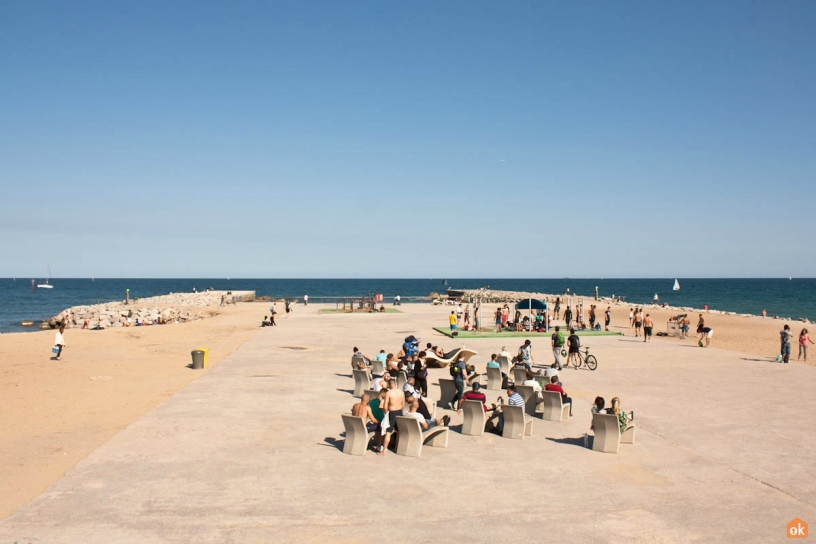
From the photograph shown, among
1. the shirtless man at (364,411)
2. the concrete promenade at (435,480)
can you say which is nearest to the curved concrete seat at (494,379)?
the concrete promenade at (435,480)

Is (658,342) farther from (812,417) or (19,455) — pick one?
(19,455)

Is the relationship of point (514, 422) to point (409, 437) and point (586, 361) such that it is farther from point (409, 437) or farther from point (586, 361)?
point (586, 361)

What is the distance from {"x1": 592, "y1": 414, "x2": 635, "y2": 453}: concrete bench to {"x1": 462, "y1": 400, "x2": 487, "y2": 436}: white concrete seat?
7.58ft

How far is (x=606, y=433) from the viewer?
11.9m

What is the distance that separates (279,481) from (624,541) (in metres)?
5.35

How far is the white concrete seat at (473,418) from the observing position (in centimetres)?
1307

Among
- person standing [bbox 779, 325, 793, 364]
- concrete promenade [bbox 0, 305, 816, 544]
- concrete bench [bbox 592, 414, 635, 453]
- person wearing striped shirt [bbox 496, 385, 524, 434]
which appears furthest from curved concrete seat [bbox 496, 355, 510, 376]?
person standing [bbox 779, 325, 793, 364]

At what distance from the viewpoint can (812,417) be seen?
1473 cm

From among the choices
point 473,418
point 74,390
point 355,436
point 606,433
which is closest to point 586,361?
point 473,418

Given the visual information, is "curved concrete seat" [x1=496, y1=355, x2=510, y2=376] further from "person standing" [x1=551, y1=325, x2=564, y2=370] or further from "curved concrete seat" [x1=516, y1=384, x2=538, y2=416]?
"curved concrete seat" [x1=516, y1=384, x2=538, y2=416]

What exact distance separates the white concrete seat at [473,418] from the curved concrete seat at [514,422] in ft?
1.56

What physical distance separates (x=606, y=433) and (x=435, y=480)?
379cm

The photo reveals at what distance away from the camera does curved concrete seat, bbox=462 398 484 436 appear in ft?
42.9

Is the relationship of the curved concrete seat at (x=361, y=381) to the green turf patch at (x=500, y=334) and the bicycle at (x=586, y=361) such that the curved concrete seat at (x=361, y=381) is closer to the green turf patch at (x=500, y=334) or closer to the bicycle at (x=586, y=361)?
the bicycle at (x=586, y=361)
